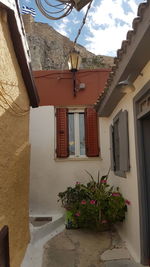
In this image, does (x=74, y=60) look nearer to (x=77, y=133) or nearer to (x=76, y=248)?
(x=77, y=133)

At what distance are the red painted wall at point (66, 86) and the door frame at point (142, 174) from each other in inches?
146

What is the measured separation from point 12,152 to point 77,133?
13.4 ft

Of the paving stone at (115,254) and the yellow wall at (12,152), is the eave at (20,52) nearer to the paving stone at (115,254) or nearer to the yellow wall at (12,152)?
the yellow wall at (12,152)

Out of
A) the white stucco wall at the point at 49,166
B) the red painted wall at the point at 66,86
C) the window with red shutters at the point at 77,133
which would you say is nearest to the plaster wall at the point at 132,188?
the white stucco wall at the point at 49,166

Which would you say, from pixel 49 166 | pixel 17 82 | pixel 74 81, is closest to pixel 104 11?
pixel 17 82

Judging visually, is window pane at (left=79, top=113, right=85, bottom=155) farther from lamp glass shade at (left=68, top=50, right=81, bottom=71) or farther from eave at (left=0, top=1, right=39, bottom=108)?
eave at (left=0, top=1, right=39, bottom=108)

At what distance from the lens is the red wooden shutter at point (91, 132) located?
24.2 ft

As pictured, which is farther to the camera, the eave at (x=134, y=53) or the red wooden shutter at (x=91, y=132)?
the red wooden shutter at (x=91, y=132)

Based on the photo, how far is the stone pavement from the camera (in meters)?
4.11

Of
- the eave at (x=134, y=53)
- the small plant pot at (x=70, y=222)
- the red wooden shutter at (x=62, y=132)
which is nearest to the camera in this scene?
the eave at (x=134, y=53)

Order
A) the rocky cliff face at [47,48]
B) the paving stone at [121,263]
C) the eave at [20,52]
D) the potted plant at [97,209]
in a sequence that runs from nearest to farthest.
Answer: the eave at [20,52], the paving stone at [121,263], the potted plant at [97,209], the rocky cliff face at [47,48]

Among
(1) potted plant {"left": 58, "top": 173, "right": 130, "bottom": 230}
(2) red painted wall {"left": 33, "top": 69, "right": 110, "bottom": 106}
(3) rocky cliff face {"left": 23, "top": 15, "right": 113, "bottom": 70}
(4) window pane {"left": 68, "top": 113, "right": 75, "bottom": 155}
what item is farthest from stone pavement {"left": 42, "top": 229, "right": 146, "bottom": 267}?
(3) rocky cliff face {"left": 23, "top": 15, "right": 113, "bottom": 70}

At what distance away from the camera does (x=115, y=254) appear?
171 inches

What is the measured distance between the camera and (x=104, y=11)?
14.4 feet
